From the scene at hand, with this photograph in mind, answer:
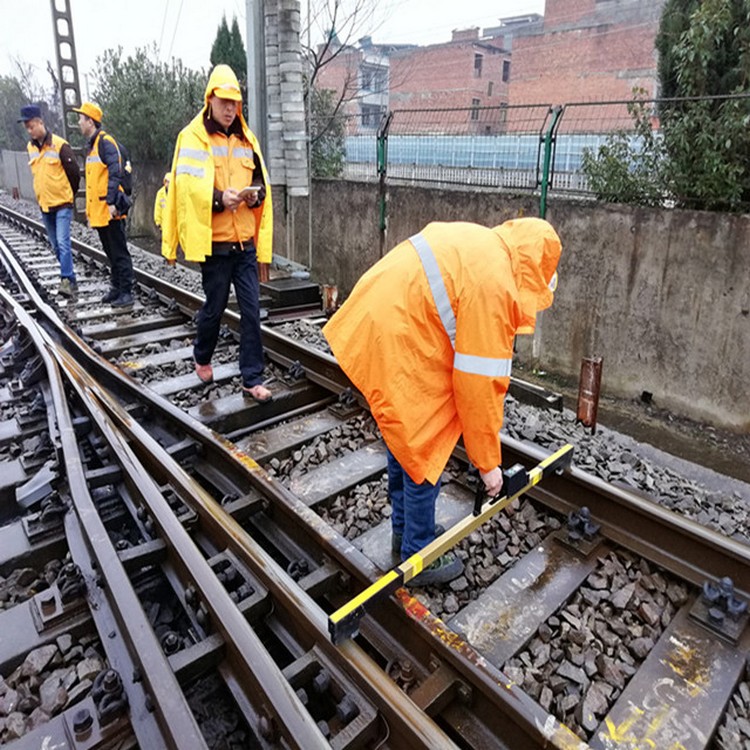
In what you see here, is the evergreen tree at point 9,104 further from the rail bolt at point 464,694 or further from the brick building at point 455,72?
the rail bolt at point 464,694

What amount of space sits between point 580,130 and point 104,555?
8.84 metres

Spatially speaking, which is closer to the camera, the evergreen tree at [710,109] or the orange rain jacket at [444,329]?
the orange rain jacket at [444,329]

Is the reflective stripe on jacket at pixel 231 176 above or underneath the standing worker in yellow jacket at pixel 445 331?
above

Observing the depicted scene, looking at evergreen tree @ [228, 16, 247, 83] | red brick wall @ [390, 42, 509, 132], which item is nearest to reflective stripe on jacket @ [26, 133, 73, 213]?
evergreen tree @ [228, 16, 247, 83]

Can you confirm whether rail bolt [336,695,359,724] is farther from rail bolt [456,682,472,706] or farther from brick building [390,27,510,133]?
brick building [390,27,510,133]

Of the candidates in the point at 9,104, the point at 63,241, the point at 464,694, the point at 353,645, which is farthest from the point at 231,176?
the point at 9,104

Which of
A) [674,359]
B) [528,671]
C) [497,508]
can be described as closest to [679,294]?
[674,359]

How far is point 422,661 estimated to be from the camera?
2.31 meters

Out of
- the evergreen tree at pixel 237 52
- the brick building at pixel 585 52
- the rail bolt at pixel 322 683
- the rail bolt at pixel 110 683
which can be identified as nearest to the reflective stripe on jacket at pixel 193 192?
the rail bolt at pixel 110 683

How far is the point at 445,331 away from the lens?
89.8 inches

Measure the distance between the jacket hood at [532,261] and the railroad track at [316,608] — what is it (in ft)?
4.08

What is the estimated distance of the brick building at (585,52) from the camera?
119 feet

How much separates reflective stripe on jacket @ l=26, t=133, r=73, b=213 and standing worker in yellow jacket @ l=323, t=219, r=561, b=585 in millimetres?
7307

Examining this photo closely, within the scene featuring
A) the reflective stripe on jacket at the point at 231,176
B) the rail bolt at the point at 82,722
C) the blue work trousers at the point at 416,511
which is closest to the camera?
the rail bolt at the point at 82,722
